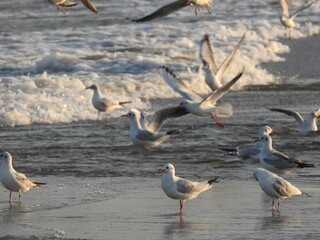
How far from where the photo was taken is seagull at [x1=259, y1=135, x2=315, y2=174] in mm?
9305

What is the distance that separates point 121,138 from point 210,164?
2172mm

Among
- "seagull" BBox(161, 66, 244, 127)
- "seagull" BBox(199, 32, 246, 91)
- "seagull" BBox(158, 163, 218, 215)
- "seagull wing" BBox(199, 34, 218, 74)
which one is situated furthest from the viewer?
"seagull wing" BBox(199, 34, 218, 74)

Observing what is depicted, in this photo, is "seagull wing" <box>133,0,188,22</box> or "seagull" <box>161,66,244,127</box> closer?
"seagull" <box>161,66,244,127</box>

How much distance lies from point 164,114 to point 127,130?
1.79 metres

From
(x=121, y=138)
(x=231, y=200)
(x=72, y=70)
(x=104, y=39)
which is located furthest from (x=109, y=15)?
(x=231, y=200)

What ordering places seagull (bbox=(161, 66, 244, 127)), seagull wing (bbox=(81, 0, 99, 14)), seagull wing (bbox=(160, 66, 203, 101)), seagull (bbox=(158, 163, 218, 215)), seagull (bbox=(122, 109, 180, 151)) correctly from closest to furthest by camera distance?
seagull (bbox=(158, 163, 218, 215))
seagull wing (bbox=(81, 0, 99, 14))
seagull (bbox=(122, 109, 180, 151))
seagull (bbox=(161, 66, 244, 127))
seagull wing (bbox=(160, 66, 203, 101))

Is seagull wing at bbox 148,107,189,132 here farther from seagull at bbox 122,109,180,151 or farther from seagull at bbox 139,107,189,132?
seagull at bbox 122,109,180,151

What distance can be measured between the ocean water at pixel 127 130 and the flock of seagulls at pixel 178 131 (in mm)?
165

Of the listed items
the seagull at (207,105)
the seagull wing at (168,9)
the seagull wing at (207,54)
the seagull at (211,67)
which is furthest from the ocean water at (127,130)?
the seagull wing at (168,9)

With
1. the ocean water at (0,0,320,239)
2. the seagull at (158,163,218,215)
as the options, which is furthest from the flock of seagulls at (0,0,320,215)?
the ocean water at (0,0,320,239)

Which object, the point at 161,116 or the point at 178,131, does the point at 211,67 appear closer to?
the point at 161,116

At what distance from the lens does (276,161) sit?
9.41 metres

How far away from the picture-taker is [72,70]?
1897 cm

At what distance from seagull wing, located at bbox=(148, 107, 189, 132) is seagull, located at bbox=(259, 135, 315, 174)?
5.76 feet
